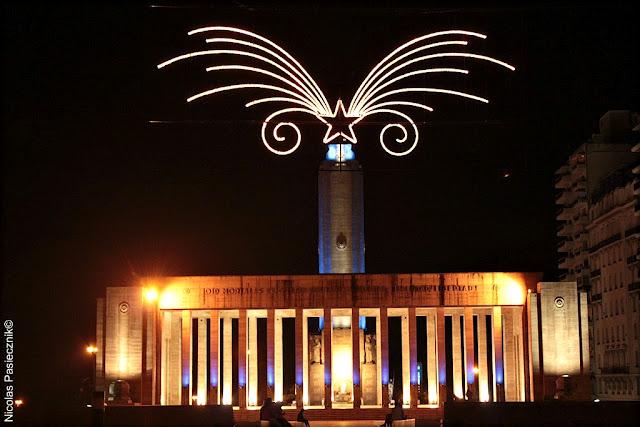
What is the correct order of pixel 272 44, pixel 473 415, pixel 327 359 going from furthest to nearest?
pixel 327 359 < pixel 272 44 < pixel 473 415

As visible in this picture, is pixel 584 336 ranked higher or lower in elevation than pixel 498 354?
higher

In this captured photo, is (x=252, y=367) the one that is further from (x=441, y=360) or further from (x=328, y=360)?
(x=441, y=360)

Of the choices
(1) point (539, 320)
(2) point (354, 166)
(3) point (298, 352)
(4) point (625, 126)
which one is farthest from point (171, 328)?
(4) point (625, 126)

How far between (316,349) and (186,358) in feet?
25.7

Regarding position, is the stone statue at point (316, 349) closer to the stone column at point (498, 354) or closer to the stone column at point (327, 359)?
the stone column at point (327, 359)

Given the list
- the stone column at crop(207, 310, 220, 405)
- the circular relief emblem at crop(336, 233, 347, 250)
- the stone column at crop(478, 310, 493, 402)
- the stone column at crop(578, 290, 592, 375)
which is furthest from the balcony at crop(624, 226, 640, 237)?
the stone column at crop(207, 310, 220, 405)

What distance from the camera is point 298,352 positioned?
47875 millimetres

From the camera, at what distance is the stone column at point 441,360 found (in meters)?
47.3

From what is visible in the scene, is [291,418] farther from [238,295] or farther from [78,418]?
[78,418]

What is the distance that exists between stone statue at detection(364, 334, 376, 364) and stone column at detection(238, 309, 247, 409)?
22.9ft

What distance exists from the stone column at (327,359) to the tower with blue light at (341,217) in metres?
7.15

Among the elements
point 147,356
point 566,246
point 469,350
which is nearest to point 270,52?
point 147,356

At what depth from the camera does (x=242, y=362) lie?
4759 centimetres

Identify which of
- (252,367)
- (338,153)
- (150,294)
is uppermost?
(338,153)
